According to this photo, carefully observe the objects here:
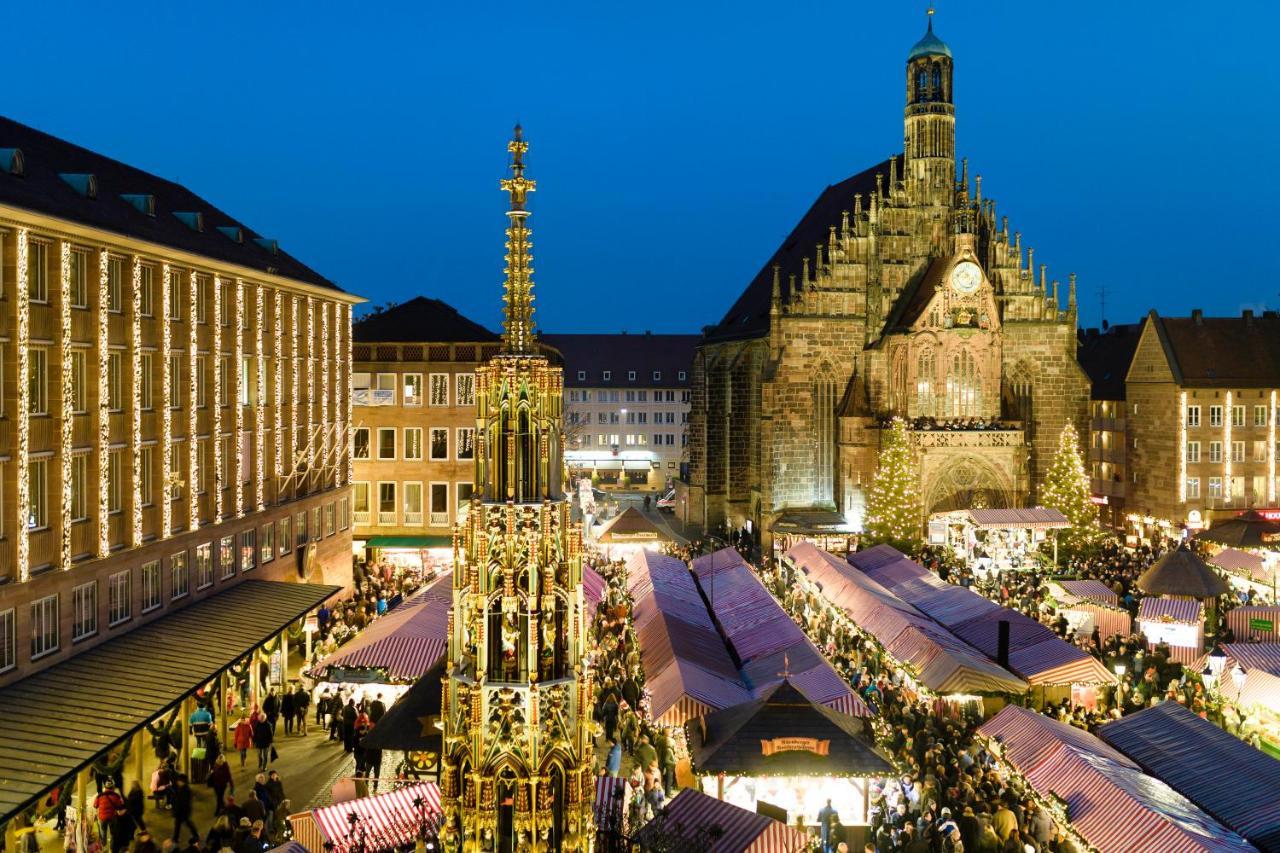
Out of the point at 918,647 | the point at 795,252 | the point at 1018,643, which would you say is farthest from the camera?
the point at 795,252

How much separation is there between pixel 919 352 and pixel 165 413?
31614mm

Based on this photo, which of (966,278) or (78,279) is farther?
(966,278)

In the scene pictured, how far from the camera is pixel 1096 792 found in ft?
45.6

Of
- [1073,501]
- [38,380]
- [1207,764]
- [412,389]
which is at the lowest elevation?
[1207,764]

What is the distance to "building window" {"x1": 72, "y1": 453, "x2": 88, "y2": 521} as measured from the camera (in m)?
19.5

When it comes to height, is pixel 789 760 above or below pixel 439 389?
below

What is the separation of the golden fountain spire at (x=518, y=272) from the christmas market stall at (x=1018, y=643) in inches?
586

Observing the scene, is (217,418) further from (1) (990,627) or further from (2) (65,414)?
(1) (990,627)

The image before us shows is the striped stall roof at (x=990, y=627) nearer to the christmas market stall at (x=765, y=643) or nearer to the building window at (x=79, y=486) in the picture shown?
the christmas market stall at (x=765, y=643)

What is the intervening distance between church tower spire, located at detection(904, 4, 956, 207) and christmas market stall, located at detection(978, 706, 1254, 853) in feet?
117

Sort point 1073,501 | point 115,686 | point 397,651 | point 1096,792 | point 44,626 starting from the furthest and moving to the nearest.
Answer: point 1073,501, point 397,651, point 44,626, point 115,686, point 1096,792

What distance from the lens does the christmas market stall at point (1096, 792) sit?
41.3 feet

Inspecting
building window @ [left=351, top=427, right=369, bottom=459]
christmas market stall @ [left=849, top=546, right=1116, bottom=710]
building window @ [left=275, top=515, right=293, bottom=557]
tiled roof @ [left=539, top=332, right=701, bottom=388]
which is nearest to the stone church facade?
building window @ [left=351, top=427, right=369, bottom=459]

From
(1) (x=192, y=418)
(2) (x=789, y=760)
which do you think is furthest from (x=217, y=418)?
(2) (x=789, y=760)
